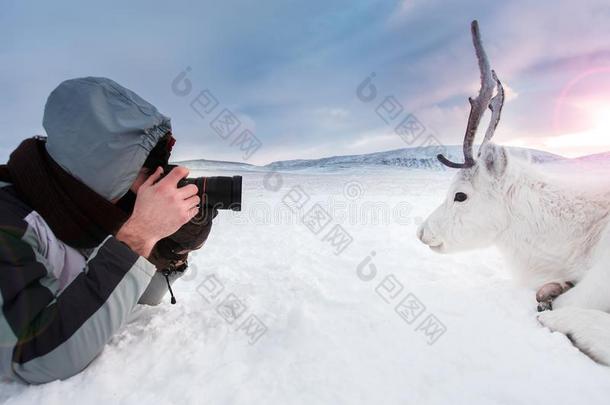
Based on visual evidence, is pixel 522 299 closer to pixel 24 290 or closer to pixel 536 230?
pixel 536 230

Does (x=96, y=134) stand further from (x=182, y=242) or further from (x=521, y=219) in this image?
(x=521, y=219)

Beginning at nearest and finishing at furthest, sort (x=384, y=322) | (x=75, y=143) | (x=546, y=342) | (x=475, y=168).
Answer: (x=75, y=143)
(x=546, y=342)
(x=384, y=322)
(x=475, y=168)

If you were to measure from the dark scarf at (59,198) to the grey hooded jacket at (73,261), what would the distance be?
0.04 meters

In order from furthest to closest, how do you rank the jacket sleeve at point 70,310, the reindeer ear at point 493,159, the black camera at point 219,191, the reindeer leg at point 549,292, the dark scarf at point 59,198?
the reindeer ear at point 493,159, the reindeer leg at point 549,292, the black camera at point 219,191, the dark scarf at point 59,198, the jacket sleeve at point 70,310

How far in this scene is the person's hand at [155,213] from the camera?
1551 millimetres

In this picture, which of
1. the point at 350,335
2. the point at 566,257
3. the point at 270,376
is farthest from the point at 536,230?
the point at 270,376

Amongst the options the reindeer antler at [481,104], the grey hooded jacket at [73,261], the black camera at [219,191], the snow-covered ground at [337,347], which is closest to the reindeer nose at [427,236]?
the snow-covered ground at [337,347]

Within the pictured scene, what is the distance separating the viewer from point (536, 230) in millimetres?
3018

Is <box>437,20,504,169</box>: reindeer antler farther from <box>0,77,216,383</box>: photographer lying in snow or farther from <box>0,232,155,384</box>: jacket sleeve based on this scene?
<box>0,232,155,384</box>: jacket sleeve

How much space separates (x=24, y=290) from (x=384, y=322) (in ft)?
6.11

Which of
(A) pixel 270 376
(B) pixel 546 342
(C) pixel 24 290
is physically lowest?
(C) pixel 24 290

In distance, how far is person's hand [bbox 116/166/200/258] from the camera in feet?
5.09

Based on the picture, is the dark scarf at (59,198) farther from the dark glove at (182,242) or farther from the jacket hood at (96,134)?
the dark glove at (182,242)

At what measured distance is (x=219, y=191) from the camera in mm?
1993
